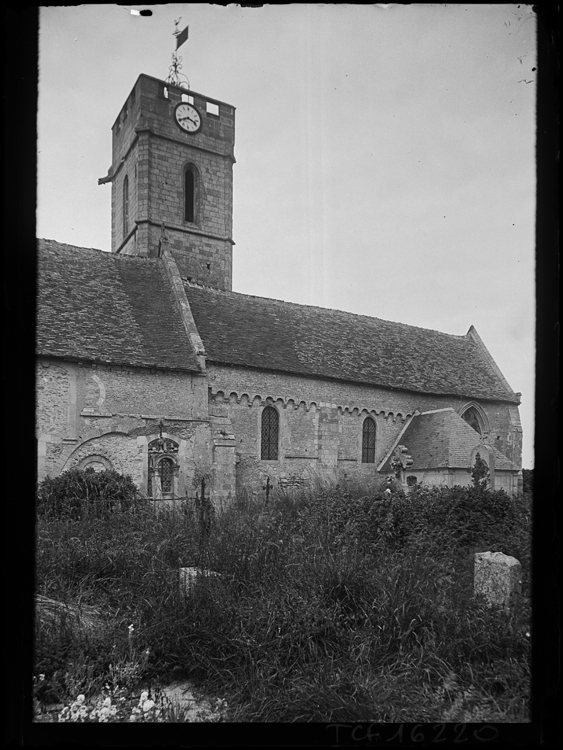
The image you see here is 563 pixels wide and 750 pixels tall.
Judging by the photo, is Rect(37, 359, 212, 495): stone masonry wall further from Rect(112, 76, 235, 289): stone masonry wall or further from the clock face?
the clock face

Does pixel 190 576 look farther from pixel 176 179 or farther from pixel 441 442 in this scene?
pixel 176 179

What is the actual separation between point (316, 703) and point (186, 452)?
14184 mm

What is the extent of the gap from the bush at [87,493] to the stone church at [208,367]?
76.4 inches

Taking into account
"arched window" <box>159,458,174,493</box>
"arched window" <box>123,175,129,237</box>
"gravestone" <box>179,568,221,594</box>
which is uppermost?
"arched window" <box>123,175,129,237</box>

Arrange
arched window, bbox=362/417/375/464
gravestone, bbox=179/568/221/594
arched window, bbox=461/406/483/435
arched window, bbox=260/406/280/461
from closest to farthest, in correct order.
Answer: gravestone, bbox=179/568/221/594 → arched window, bbox=260/406/280/461 → arched window, bbox=362/417/375/464 → arched window, bbox=461/406/483/435

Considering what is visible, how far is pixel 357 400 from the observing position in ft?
74.7

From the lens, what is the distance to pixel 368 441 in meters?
23.4

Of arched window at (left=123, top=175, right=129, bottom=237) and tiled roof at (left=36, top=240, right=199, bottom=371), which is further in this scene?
arched window at (left=123, top=175, right=129, bottom=237)

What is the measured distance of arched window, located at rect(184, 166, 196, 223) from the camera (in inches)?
1117

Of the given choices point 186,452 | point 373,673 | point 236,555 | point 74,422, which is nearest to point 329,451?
point 186,452

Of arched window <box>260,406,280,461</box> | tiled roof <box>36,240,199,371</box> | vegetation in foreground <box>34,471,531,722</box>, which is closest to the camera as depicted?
vegetation in foreground <box>34,471,531,722</box>

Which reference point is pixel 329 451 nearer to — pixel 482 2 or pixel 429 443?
pixel 429 443

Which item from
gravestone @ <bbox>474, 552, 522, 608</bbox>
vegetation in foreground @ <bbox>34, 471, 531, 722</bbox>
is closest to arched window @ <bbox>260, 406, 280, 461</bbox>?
vegetation in foreground @ <bbox>34, 471, 531, 722</bbox>

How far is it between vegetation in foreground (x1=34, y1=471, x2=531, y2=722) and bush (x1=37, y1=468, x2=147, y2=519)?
4.12 m
